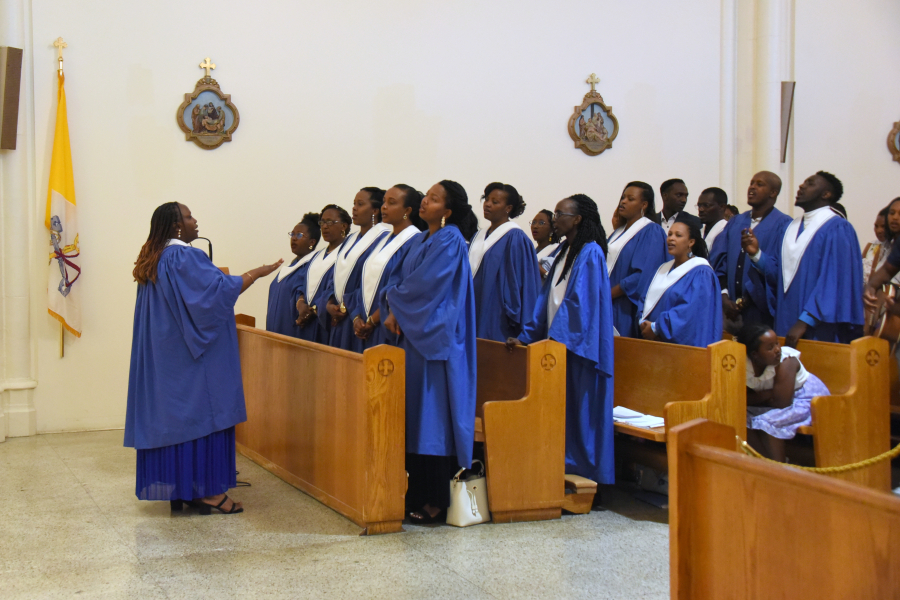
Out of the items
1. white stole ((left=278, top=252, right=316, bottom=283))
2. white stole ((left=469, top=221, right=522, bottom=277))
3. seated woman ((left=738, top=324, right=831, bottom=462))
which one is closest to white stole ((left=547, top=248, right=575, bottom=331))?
white stole ((left=469, top=221, right=522, bottom=277))

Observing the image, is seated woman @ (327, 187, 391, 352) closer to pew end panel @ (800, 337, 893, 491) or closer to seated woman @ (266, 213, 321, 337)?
seated woman @ (266, 213, 321, 337)

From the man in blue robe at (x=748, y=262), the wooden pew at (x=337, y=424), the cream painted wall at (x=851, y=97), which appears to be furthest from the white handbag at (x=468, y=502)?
the cream painted wall at (x=851, y=97)

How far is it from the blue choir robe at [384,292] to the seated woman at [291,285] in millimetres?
975

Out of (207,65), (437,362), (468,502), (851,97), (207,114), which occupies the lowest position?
(468,502)

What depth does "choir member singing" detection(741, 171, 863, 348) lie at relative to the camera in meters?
5.73

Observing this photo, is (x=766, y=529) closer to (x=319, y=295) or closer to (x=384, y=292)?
(x=384, y=292)

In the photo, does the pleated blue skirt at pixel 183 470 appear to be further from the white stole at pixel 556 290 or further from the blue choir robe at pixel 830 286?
the blue choir robe at pixel 830 286

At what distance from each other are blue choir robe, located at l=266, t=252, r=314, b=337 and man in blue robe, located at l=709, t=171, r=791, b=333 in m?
3.15

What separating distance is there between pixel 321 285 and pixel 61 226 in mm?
2222

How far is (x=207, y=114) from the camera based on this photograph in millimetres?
7199

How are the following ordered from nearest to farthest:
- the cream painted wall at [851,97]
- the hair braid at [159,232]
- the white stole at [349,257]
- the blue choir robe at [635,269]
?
the hair braid at [159,232] → the white stole at [349,257] → the blue choir robe at [635,269] → the cream painted wall at [851,97]

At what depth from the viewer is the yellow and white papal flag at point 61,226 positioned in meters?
6.63

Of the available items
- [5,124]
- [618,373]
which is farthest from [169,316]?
[5,124]

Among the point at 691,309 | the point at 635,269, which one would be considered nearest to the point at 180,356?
the point at 691,309
